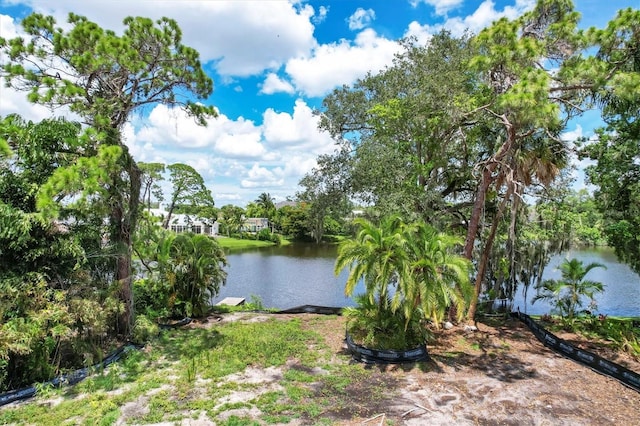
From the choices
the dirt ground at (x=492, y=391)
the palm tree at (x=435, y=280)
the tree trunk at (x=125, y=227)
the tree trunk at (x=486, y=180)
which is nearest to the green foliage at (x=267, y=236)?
the tree trunk at (x=486, y=180)

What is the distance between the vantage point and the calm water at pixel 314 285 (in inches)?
687

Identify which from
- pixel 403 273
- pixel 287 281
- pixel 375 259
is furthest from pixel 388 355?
pixel 287 281

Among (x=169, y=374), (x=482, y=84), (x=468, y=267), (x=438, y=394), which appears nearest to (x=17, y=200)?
(x=169, y=374)

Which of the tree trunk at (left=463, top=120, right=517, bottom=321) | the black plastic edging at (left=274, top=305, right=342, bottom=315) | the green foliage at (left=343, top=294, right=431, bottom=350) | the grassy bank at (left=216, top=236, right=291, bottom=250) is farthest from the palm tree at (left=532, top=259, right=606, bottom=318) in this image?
the grassy bank at (left=216, top=236, right=291, bottom=250)

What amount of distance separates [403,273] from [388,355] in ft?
5.27

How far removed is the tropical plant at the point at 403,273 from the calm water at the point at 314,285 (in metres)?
4.28

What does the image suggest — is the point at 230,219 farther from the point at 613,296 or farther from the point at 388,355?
the point at 388,355

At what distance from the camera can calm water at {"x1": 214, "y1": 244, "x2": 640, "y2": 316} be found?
17453 mm

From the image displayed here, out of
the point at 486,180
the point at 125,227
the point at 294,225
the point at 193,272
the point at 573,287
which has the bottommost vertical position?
the point at 193,272

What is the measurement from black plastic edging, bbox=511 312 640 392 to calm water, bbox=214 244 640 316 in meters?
3.65

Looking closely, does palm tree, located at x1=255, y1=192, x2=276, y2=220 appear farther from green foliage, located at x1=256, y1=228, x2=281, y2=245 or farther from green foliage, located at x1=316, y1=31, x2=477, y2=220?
green foliage, located at x1=316, y1=31, x2=477, y2=220

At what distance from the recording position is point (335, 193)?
13.7 metres

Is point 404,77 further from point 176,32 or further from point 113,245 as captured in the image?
point 113,245

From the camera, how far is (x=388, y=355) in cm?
758
